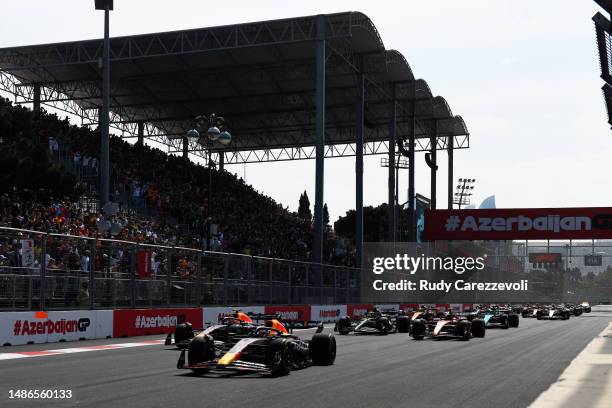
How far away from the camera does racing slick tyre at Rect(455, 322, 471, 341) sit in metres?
24.6

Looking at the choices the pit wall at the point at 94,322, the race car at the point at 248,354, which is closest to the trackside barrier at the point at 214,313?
the pit wall at the point at 94,322

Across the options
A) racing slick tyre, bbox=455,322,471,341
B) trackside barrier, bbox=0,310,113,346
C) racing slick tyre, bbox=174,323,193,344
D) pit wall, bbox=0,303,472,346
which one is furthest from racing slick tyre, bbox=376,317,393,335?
racing slick tyre, bbox=174,323,193,344

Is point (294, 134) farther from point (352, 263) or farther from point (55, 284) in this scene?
point (55, 284)

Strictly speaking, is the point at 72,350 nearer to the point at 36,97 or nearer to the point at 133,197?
the point at 133,197

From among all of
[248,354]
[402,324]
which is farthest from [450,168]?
[248,354]

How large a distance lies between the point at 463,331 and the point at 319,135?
2173 centimetres

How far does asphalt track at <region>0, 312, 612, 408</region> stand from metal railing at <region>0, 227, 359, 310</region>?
5.19 ft

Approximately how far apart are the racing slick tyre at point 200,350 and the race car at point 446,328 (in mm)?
12394

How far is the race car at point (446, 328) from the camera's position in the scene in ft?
81.0

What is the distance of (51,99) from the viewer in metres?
57.4

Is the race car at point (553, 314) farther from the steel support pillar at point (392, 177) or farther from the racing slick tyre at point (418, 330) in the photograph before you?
the racing slick tyre at point (418, 330)

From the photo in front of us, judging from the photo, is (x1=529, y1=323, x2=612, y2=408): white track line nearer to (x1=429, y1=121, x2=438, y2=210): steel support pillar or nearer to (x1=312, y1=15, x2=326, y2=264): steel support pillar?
(x1=312, y1=15, x2=326, y2=264): steel support pillar

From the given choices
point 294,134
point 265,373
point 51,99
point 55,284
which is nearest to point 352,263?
point 294,134

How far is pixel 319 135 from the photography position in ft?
147
